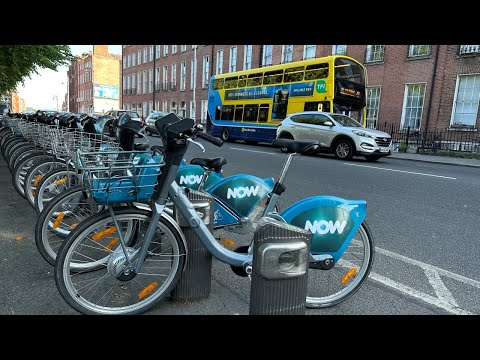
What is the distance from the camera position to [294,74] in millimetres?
16578

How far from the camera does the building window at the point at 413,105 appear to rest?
18.3 m

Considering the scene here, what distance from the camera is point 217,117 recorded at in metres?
22.1

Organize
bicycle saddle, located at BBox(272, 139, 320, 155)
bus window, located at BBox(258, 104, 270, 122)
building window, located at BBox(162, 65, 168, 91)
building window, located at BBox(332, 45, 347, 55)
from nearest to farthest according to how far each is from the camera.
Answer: bicycle saddle, located at BBox(272, 139, 320, 155), bus window, located at BBox(258, 104, 270, 122), building window, located at BBox(332, 45, 347, 55), building window, located at BBox(162, 65, 168, 91)

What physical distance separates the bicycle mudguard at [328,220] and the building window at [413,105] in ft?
60.4

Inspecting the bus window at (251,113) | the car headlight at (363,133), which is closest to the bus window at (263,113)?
the bus window at (251,113)

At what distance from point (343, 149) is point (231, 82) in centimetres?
1061

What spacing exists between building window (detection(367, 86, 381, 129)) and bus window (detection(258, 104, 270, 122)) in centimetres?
675

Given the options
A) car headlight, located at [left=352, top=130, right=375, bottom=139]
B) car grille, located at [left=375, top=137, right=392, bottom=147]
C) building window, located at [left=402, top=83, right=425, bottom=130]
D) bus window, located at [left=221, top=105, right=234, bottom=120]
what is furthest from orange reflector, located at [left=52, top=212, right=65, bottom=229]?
building window, located at [left=402, top=83, right=425, bottom=130]

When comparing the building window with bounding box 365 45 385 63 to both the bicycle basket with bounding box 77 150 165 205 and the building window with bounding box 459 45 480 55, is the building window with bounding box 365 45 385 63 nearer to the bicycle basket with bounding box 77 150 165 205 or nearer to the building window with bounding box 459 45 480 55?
the building window with bounding box 459 45 480 55

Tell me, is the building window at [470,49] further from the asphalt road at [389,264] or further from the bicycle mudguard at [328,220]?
the bicycle mudguard at [328,220]

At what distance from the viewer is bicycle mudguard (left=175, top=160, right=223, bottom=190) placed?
3.74 meters
